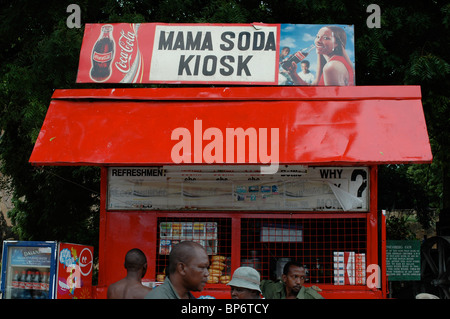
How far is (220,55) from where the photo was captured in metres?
8.45

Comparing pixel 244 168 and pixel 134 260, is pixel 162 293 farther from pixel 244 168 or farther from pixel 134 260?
pixel 244 168

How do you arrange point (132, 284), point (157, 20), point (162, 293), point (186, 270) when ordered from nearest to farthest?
point (162, 293) → point (186, 270) → point (132, 284) → point (157, 20)

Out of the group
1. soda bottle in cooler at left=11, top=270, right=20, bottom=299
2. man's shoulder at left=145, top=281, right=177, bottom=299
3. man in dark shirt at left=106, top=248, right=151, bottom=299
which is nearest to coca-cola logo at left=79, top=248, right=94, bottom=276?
soda bottle in cooler at left=11, top=270, right=20, bottom=299

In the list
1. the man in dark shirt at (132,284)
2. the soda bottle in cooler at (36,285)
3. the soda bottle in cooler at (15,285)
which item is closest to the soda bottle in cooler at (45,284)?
the soda bottle in cooler at (36,285)

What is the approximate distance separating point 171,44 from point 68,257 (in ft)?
11.4

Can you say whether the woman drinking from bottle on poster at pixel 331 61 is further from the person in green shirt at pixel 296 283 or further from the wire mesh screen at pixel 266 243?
the person in green shirt at pixel 296 283

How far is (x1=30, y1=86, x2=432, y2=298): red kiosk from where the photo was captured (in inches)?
286

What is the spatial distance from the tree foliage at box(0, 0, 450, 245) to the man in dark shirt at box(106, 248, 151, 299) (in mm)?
4084

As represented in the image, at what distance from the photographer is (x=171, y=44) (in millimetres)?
8594

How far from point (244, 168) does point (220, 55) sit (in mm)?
1750

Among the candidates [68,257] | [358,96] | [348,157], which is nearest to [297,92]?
[358,96]

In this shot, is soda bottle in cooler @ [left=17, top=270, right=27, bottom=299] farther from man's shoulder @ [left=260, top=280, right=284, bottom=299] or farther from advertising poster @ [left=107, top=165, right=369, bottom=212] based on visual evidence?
man's shoulder @ [left=260, top=280, right=284, bottom=299]

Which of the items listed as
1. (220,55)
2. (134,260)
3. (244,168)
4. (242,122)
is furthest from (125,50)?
(134,260)

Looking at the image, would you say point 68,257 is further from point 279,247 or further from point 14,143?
point 14,143
